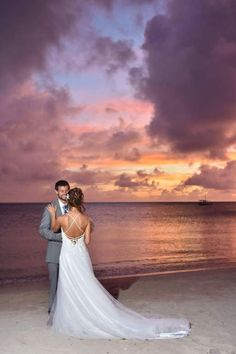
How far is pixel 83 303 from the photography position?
239 inches

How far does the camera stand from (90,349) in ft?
18.1

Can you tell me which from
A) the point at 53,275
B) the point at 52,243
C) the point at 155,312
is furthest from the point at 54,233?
the point at 155,312

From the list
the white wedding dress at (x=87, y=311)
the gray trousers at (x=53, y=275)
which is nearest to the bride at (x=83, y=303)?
the white wedding dress at (x=87, y=311)

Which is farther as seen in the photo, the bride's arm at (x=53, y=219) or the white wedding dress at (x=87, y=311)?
the bride's arm at (x=53, y=219)

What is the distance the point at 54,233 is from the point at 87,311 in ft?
4.33

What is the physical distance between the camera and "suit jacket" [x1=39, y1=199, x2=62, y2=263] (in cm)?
644

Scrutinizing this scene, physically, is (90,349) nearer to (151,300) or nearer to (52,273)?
(52,273)

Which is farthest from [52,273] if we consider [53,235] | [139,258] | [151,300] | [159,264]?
[139,258]

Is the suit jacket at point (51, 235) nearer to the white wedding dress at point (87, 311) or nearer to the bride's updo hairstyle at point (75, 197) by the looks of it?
the white wedding dress at point (87, 311)

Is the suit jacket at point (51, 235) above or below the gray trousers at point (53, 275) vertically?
above

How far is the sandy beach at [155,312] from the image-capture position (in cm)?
562

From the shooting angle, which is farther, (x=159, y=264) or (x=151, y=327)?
(x=159, y=264)

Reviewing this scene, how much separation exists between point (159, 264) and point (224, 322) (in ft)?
44.1

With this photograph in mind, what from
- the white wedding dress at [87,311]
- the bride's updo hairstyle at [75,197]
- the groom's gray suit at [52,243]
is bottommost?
the white wedding dress at [87,311]
